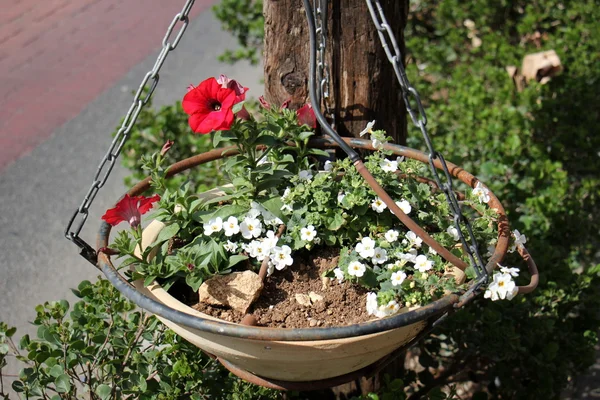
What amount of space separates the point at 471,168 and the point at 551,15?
75.2 inches

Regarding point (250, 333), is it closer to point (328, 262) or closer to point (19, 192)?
point (328, 262)

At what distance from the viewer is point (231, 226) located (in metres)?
1.66

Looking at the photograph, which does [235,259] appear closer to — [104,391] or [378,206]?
[378,206]

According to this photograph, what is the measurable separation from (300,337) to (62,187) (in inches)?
136

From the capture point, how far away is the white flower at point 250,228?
5.48 feet

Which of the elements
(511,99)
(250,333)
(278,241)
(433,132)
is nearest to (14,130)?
(433,132)

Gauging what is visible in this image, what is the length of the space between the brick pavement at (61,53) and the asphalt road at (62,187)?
126 mm

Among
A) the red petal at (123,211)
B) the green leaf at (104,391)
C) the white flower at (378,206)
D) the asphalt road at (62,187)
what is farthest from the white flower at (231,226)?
the asphalt road at (62,187)

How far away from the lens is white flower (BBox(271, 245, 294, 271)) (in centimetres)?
163

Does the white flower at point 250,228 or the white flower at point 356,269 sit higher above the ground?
the white flower at point 250,228

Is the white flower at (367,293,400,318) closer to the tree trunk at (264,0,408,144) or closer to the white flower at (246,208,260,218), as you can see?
the white flower at (246,208,260,218)

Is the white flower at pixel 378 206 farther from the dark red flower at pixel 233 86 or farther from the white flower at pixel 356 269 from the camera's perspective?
the dark red flower at pixel 233 86

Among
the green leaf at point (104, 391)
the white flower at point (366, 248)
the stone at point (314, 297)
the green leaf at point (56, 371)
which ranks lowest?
the green leaf at point (104, 391)

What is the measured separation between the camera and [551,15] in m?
4.36
